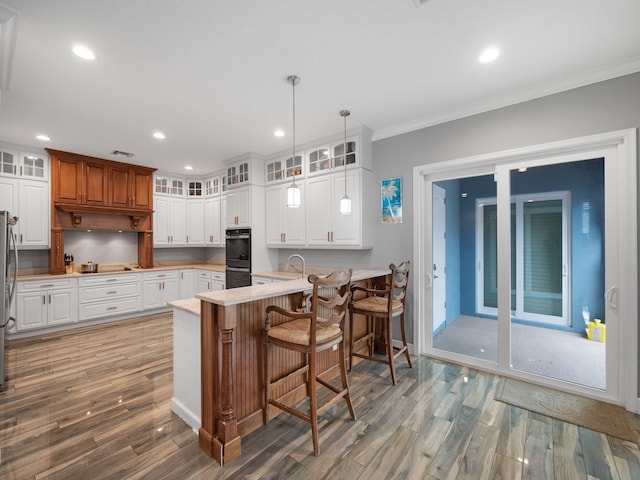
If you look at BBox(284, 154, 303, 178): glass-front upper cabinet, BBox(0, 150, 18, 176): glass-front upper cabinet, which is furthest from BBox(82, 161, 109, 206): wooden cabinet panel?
BBox(284, 154, 303, 178): glass-front upper cabinet

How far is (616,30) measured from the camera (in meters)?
2.01

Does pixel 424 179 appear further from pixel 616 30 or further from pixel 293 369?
pixel 293 369

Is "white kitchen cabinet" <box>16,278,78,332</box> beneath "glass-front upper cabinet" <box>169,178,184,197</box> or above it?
beneath

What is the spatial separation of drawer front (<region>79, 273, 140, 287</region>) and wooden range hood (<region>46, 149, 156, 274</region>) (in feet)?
1.23

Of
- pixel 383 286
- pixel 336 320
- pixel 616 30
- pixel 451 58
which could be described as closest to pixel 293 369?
pixel 336 320

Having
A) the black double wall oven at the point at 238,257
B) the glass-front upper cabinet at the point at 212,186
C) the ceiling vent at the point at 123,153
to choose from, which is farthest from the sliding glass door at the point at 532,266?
the ceiling vent at the point at 123,153

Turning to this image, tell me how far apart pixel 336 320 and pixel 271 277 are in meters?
2.25

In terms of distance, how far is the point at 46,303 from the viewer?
14.3 ft

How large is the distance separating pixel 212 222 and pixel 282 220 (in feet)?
7.45

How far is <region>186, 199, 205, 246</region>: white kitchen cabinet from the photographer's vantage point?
20.7 feet

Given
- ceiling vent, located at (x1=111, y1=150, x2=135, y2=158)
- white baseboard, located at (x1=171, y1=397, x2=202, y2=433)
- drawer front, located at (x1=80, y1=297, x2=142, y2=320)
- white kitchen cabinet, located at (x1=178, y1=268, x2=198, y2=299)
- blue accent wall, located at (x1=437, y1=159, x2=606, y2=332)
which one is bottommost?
white baseboard, located at (x1=171, y1=397, x2=202, y2=433)

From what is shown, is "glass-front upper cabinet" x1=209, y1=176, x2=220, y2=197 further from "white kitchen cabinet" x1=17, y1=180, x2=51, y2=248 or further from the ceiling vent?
"white kitchen cabinet" x1=17, y1=180, x2=51, y2=248

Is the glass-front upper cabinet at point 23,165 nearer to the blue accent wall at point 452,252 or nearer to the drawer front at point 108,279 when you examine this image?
the drawer front at point 108,279

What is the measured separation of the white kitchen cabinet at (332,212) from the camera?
12.3ft
